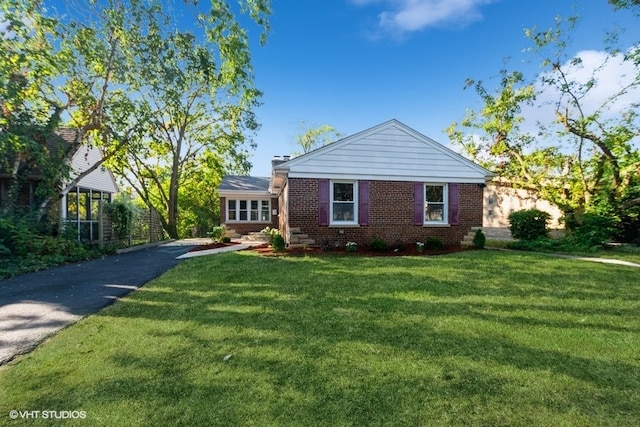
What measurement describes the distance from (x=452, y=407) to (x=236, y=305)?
3.40 meters

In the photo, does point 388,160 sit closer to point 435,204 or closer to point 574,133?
point 435,204

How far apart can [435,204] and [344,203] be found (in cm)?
358

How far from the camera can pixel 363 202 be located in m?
11.9

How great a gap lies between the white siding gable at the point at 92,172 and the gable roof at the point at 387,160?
10335 millimetres

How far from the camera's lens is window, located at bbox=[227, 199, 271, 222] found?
1977 centimetres

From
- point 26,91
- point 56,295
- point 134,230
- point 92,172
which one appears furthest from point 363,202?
point 92,172

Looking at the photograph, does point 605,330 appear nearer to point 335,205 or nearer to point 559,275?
point 559,275

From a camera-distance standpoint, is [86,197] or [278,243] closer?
[278,243]

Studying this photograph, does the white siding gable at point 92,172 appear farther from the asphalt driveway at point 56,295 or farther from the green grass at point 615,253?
the green grass at point 615,253

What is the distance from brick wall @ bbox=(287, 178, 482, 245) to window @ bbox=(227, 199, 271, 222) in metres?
8.84

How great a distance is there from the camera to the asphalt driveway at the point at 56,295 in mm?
3932

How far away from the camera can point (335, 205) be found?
1198 cm

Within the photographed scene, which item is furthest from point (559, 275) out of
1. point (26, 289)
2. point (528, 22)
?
point (528, 22)

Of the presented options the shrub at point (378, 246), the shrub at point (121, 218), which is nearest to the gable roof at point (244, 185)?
the shrub at point (121, 218)
